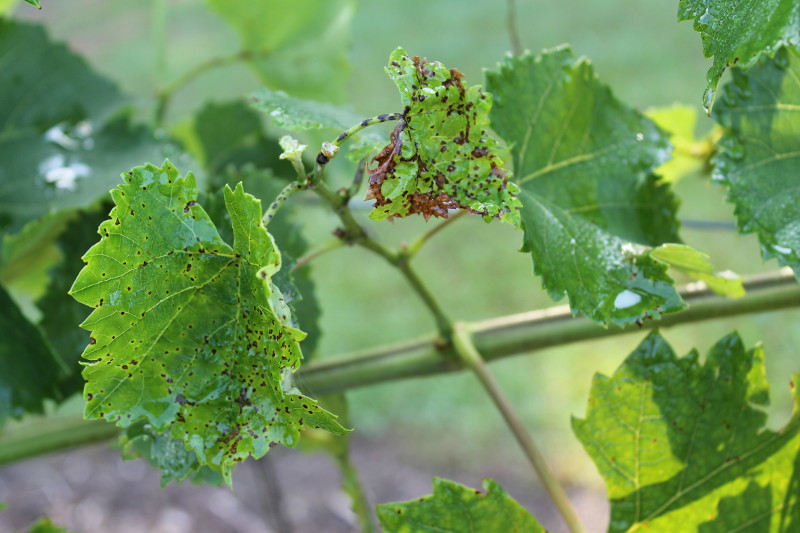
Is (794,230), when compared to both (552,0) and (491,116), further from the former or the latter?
(552,0)

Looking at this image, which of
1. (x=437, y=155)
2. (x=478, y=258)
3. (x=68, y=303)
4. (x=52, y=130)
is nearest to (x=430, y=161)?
(x=437, y=155)

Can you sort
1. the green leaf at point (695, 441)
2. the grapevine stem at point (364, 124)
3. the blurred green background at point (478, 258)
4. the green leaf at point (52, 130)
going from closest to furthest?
the grapevine stem at point (364, 124) < the green leaf at point (695, 441) < the green leaf at point (52, 130) < the blurred green background at point (478, 258)

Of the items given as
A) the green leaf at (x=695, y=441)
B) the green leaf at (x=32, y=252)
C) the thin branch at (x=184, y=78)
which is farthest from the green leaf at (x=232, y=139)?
the green leaf at (x=695, y=441)

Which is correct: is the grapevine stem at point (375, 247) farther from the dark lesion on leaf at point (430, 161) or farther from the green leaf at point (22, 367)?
the green leaf at point (22, 367)

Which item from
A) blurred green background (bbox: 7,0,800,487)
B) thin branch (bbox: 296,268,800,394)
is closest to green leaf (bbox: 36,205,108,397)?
thin branch (bbox: 296,268,800,394)

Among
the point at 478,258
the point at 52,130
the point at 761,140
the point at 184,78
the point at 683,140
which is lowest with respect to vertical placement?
the point at 761,140

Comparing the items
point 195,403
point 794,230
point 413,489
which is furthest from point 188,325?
point 413,489

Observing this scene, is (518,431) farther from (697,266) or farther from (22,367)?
(22,367)
